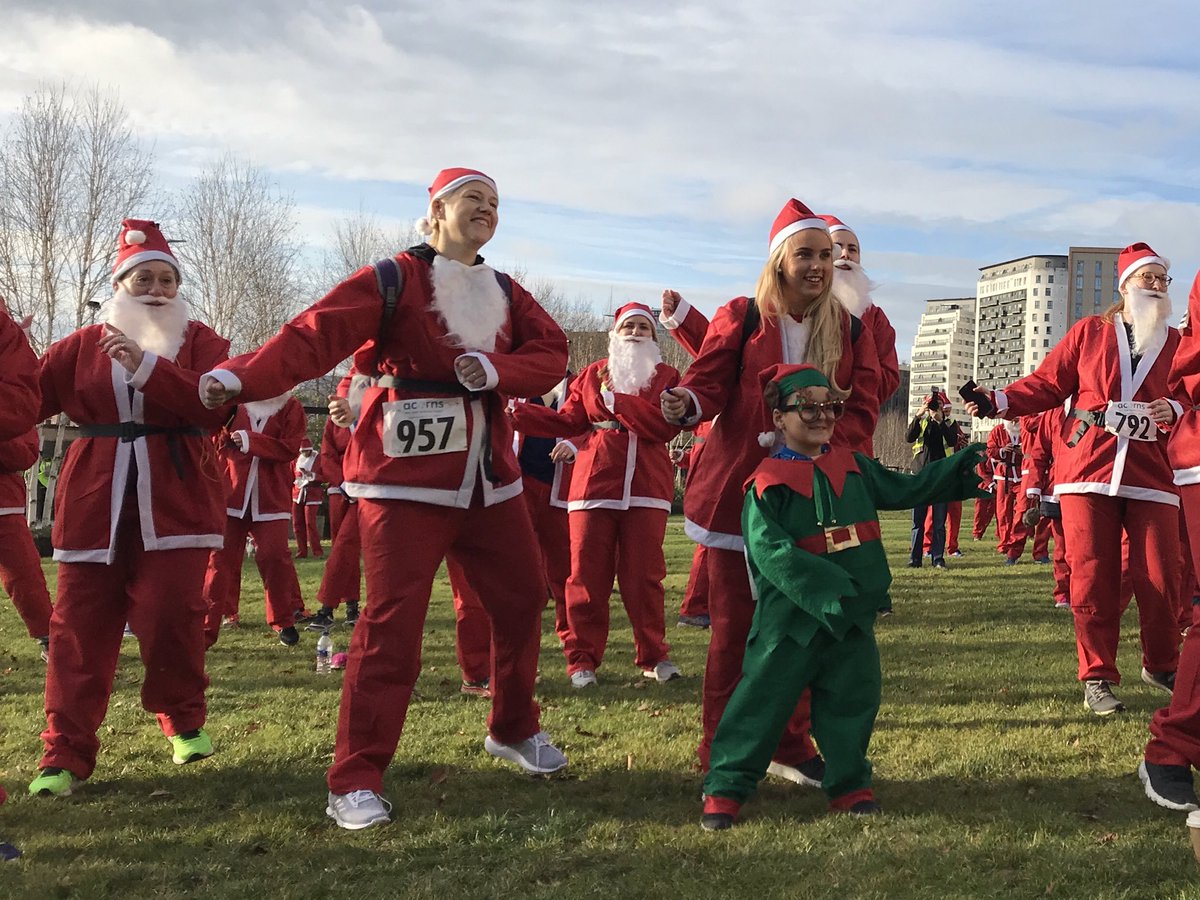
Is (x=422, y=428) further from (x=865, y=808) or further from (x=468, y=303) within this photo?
(x=865, y=808)

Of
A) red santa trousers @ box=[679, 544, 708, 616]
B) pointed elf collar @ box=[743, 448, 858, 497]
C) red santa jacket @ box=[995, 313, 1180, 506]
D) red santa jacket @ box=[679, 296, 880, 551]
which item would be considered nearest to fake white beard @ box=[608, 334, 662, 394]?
red santa trousers @ box=[679, 544, 708, 616]

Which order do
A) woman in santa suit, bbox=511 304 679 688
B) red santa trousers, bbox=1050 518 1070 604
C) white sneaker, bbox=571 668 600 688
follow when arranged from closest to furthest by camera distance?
white sneaker, bbox=571 668 600 688 → woman in santa suit, bbox=511 304 679 688 → red santa trousers, bbox=1050 518 1070 604

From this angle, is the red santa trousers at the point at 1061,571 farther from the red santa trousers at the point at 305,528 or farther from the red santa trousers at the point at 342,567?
the red santa trousers at the point at 305,528

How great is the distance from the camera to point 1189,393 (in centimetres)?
445

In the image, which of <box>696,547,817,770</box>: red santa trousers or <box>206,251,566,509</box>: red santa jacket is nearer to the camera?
<box>206,251,566,509</box>: red santa jacket

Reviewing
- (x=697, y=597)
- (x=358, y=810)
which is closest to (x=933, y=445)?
(x=697, y=597)

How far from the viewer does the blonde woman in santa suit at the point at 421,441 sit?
4.40 metres

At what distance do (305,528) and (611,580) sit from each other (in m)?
13.2

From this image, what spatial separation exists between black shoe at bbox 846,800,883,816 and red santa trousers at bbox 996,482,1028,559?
10.5 meters

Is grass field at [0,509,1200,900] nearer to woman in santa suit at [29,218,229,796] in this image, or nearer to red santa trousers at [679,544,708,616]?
woman in santa suit at [29,218,229,796]

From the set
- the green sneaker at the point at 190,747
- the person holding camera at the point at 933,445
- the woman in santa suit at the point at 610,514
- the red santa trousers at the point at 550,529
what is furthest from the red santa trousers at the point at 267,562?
the person holding camera at the point at 933,445

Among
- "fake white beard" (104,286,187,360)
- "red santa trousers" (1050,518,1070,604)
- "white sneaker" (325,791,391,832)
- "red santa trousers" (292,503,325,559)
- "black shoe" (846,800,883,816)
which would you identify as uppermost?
"fake white beard" (104,286,187,360)

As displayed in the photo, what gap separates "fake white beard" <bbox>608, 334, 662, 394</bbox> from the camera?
26.0 feet

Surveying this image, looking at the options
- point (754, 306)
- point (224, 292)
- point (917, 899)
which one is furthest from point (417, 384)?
point (224, 292)
